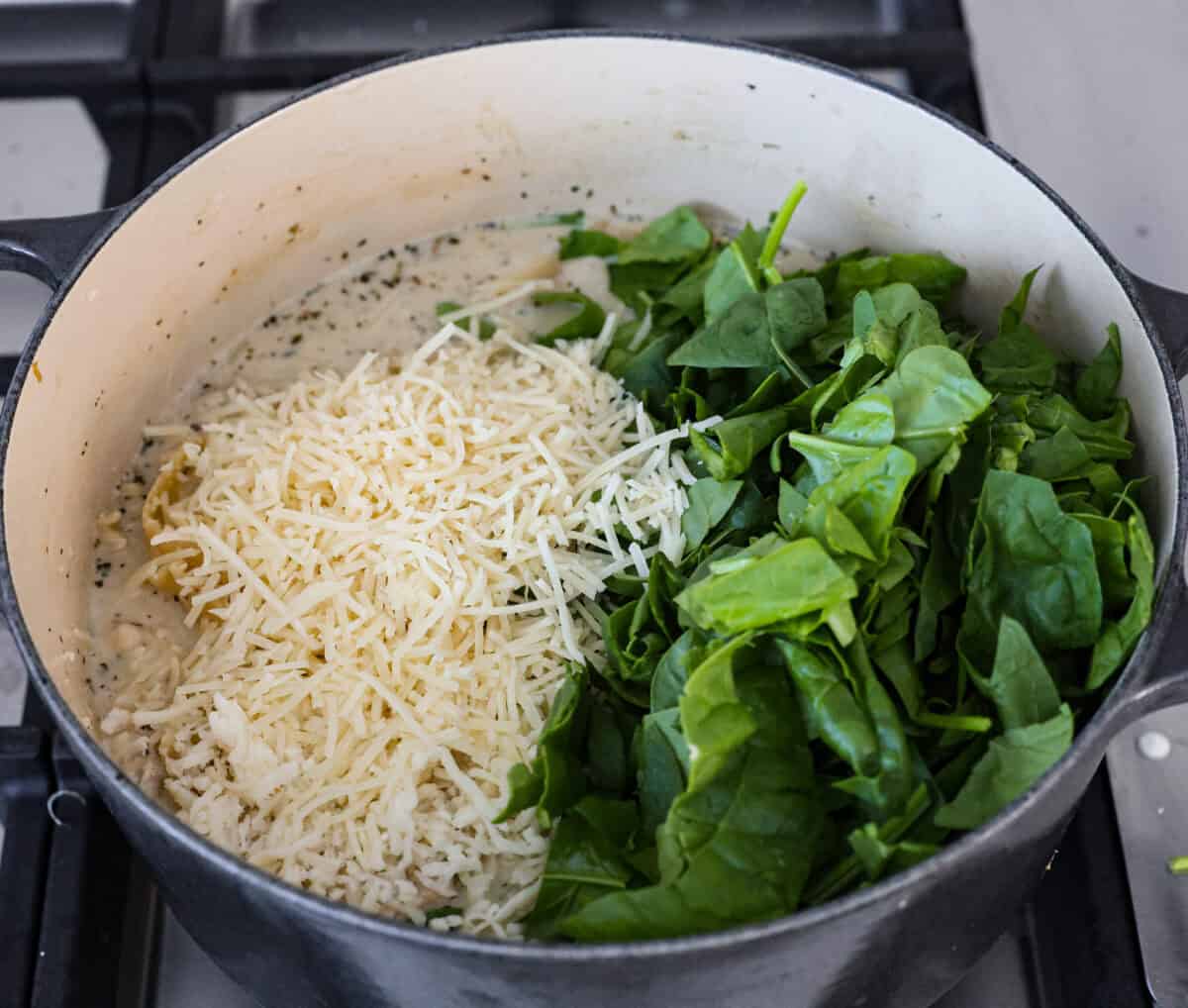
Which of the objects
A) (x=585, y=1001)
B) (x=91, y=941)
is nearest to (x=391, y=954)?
(x=585, y=1001)

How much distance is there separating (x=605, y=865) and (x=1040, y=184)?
1.83 feet

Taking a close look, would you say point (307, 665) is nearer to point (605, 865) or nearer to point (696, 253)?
point (605, 865)

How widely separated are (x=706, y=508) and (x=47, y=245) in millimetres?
467

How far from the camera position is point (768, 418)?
92cm

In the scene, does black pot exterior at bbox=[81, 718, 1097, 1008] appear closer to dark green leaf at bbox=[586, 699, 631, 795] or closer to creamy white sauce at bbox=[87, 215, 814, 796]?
dark green leaf at bbox=[586, 699, 631, 795]

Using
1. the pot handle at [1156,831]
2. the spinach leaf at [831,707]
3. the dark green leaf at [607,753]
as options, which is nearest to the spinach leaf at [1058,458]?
the pot handle at [1156,831]

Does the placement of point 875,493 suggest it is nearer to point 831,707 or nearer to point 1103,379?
point 831,707

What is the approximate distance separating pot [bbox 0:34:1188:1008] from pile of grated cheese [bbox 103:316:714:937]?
82 millimetres

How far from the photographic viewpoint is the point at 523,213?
1.20 m

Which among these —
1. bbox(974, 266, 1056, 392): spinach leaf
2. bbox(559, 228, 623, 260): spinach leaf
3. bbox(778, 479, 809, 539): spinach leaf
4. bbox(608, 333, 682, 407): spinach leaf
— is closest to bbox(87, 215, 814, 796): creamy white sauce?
bbox(559, 228, 623, 260): spinach leaf

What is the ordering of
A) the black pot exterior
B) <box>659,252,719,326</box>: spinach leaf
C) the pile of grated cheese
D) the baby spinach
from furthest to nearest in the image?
<box>659,252,719,326</box>: spinach leaf, the pile of grated cheese, the baby spinach, the black pot exterior

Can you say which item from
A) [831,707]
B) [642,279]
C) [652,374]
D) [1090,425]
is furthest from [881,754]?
[642,279]

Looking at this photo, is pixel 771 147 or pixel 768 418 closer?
pixel 768 418

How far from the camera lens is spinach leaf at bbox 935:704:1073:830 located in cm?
72
